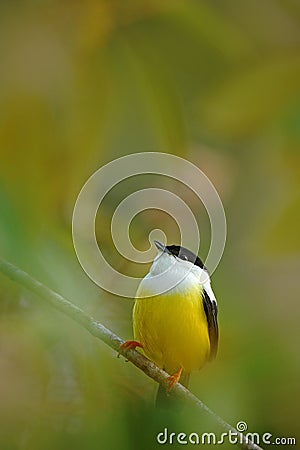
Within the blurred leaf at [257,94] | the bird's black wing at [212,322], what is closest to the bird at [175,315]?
the bird's black wing at [212,322]

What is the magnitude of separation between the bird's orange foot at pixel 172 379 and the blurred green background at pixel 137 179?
17 mm

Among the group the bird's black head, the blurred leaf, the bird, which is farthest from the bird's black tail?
the blurred leaf

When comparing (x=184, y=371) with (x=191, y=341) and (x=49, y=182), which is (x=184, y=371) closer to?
(x=191, y=341)

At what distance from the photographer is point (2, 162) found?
37 centimetres

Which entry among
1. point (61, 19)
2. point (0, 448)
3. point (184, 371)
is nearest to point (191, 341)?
point (184, 371)

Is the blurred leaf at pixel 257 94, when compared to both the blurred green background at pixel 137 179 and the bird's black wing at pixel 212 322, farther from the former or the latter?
the bird's black wing at pixel 212 322

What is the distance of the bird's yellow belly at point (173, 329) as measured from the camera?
519 mm

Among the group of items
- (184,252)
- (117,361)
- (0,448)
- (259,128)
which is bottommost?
(0,448)

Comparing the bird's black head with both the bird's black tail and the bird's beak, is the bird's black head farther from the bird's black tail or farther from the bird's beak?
the bird's black tail

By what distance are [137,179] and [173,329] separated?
160 mm

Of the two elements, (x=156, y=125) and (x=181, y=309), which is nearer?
(x=156, y=125)

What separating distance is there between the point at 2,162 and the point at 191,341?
0.90 ft

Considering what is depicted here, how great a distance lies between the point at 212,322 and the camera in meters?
0.48

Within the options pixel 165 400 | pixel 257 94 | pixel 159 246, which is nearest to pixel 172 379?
pixel 165 400
